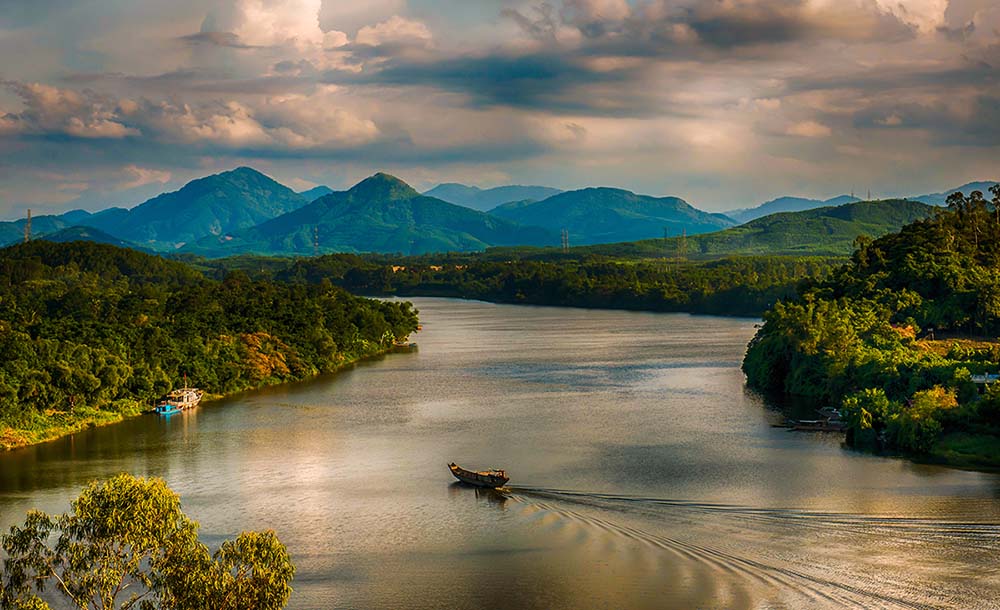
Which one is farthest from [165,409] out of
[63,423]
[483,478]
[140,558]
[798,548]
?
[140,558]

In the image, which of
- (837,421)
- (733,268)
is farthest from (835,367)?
(733,268)

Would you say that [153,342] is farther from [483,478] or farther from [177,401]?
[483,478]

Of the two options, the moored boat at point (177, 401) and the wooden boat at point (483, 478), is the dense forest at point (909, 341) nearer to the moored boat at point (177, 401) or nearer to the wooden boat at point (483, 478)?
the wooden boat at point (483, 478)

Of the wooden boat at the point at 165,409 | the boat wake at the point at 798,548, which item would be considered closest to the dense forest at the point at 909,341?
the boat wake at the point at 798,548

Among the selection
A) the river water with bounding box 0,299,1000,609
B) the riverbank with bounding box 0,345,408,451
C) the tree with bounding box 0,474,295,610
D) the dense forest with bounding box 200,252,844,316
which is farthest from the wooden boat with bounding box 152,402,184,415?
A: the dense forest with bounding box 200,252,844,316

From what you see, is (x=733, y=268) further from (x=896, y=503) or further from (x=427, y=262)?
(x=896, y=503)

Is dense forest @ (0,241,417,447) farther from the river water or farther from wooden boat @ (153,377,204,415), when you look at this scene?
the river water
